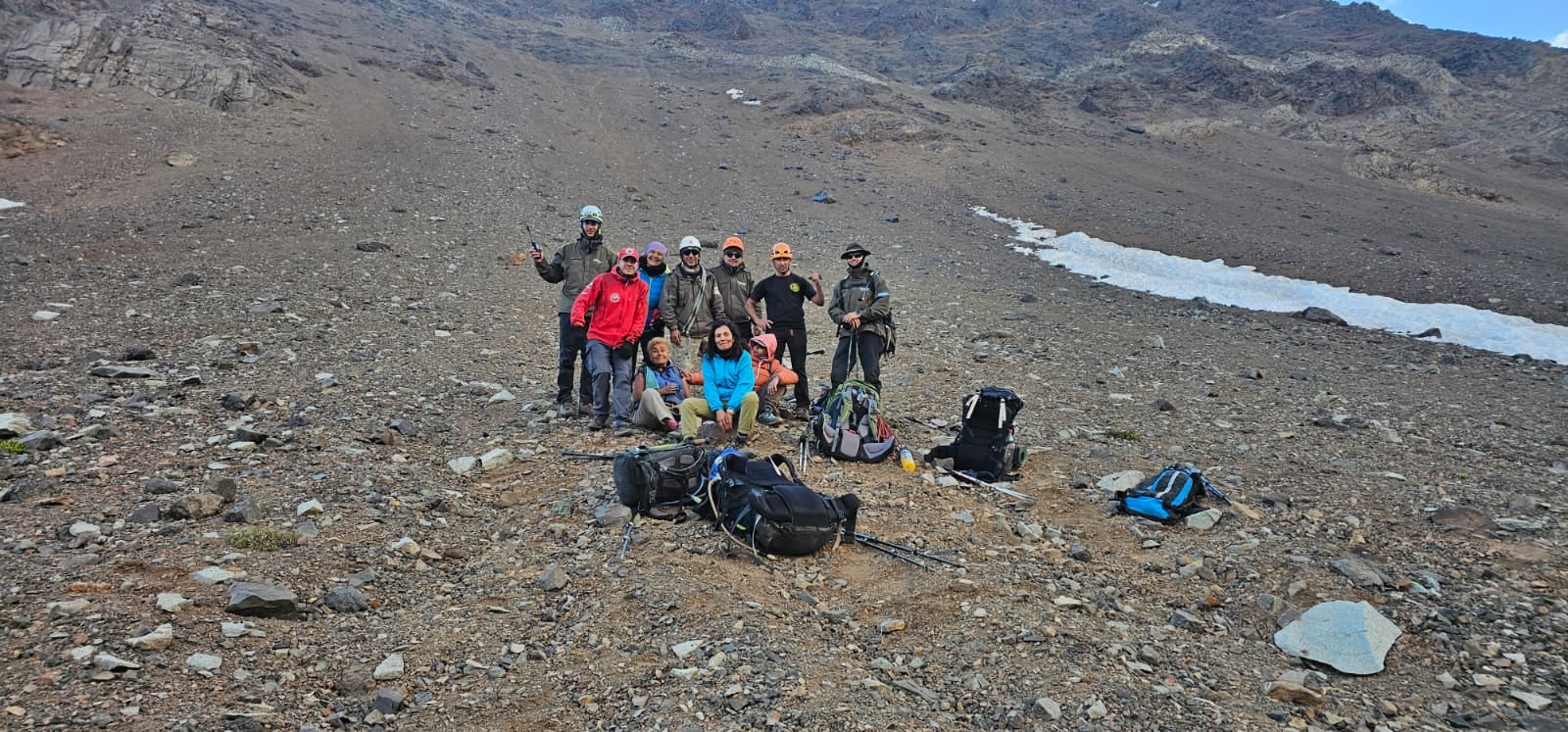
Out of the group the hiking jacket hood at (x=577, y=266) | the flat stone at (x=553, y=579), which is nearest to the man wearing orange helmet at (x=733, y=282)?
the hiking jacket hood at (x=577, y=266)

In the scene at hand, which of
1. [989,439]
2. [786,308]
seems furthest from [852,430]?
[786,308]

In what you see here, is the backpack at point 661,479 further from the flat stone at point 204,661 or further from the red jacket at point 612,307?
the flat stone at point 204,661

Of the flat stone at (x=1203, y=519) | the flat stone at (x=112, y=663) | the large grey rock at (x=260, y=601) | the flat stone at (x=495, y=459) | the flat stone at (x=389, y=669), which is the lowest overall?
the flat stone at (x=495, y=459)

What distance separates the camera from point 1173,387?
1199 centimetres

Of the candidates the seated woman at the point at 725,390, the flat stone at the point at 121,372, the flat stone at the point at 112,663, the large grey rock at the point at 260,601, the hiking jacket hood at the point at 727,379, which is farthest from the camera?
the flat stone at the point at 121,372

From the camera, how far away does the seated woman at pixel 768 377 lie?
29.4 ft

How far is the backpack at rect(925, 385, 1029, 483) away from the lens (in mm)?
7699

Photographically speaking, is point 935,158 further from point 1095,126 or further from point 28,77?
point 28,77

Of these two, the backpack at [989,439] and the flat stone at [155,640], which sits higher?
the backpack at [989,439]

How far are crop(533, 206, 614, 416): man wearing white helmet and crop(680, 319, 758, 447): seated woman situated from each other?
1.36m

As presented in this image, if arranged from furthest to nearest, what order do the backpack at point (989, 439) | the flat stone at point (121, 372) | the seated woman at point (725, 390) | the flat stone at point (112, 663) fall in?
the flat stone at point (121, 372) → the seated woman at point (725, 390) → the backpack at point (989, 439) → the flat stone at point (112, 663)

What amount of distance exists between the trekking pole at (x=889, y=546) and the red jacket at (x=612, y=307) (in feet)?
11.4

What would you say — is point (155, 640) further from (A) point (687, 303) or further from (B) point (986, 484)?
(B) point (986, 484)

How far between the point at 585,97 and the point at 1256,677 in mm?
39965
